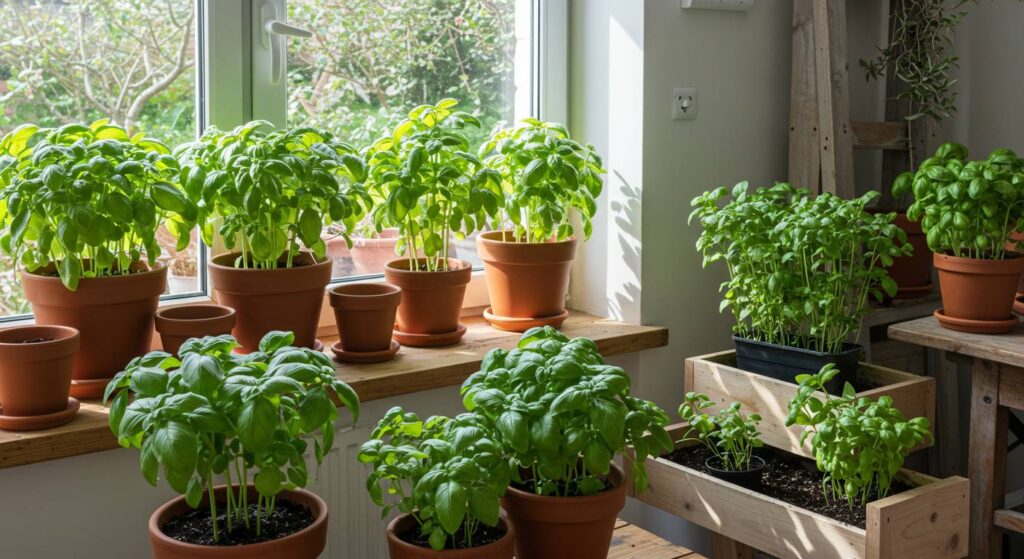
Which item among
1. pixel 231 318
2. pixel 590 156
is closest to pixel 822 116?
pixel 590 156

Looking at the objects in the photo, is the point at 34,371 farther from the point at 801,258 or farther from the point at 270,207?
the point at 801,258

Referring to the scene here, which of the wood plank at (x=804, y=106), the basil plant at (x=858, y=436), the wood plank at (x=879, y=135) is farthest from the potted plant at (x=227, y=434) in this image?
the wood plank at (x=879, y=135)

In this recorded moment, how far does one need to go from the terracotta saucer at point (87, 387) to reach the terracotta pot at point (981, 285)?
1.75m

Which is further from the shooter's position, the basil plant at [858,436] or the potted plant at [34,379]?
the basil plant at [858,436]

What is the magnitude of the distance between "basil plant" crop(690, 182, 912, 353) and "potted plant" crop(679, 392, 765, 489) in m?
0.23

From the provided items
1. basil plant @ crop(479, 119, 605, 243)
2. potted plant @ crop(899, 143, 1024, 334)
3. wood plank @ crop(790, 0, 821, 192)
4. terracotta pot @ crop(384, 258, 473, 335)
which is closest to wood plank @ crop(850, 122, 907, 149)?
wood plank @ crop(790, 0, 821, 192)

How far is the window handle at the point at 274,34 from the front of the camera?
2275 mm

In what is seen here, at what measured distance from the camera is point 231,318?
6.53ft

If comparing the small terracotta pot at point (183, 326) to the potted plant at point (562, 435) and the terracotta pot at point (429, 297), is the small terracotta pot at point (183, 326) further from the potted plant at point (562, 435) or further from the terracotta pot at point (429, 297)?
the potted plant at point (562, 435)

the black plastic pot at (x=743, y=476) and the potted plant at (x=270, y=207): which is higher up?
the potted plant at (x=270, y=207)

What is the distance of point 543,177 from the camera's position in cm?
236

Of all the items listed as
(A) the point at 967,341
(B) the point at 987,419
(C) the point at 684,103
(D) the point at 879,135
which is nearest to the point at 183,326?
(C) the point at 684,103

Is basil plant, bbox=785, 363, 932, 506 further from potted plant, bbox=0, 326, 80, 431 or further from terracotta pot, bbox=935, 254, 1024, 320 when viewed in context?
potted plant, bbox=0, 326, 80, 431

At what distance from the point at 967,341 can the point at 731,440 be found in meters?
0.57
